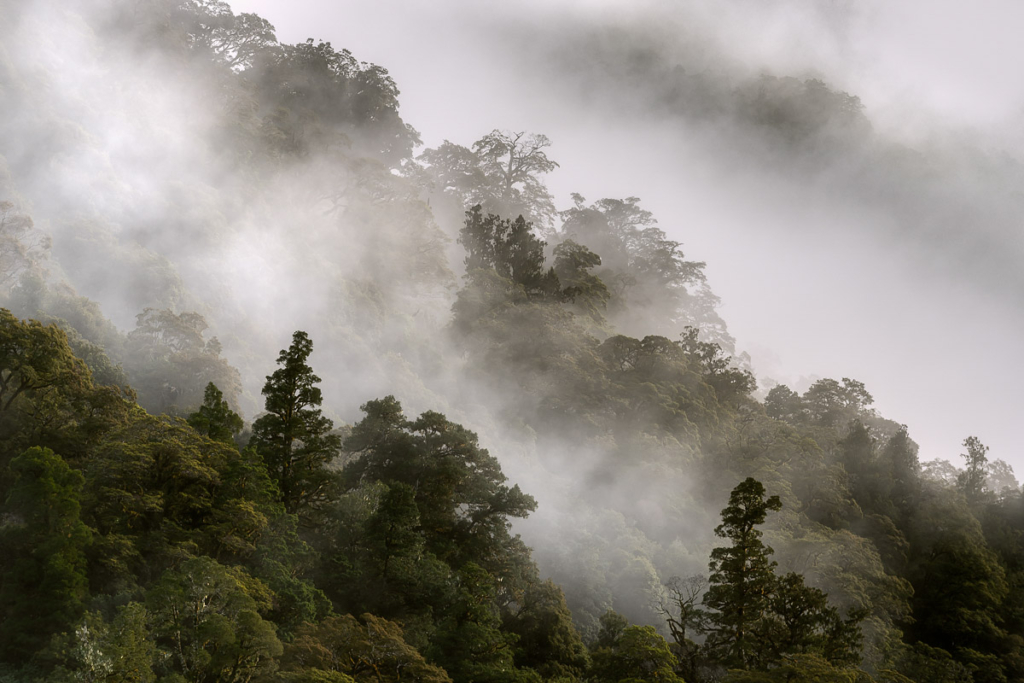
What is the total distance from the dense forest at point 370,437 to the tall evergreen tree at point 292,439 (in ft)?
0.50

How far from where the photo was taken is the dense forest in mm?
23688

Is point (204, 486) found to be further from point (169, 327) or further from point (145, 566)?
point (169, 327)

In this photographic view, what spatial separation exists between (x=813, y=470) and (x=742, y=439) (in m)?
5.42

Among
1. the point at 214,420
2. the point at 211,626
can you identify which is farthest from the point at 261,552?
the point at 214,420

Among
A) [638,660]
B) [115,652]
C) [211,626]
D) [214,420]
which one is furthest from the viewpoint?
[214,420]

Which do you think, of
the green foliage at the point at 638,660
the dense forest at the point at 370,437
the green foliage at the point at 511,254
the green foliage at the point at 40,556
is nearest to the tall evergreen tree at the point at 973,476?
the dense forest at the point at 370,437

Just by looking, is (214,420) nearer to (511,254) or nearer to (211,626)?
(211,626)

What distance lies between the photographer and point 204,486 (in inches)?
1056

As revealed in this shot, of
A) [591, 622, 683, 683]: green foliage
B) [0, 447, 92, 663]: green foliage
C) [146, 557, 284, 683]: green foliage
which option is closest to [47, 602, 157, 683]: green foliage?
[146, 557, 284, 683]: green foliage

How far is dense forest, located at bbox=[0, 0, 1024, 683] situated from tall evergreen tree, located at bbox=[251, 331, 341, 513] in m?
0.15

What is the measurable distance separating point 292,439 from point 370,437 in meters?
5.11

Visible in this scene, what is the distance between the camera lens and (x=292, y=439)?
3200 cm

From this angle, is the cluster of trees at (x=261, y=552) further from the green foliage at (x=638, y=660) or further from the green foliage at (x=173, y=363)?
the green foliage at (x=173, y=363)

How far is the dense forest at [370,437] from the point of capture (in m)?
23.7
